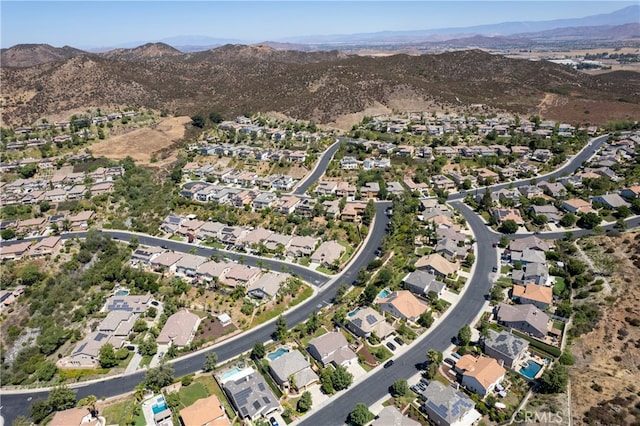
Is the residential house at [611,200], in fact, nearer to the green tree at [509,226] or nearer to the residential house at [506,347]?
the green tree at [509,226]

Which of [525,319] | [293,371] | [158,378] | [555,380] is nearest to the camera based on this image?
[555,380]

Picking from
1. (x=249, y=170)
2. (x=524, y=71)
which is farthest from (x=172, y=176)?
(x=524, y=71)

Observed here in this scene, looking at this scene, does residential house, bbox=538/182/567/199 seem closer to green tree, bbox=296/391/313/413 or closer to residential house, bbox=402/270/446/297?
residential house, bbox=402/270/446/297

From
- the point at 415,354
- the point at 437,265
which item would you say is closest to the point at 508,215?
the point at 437,265

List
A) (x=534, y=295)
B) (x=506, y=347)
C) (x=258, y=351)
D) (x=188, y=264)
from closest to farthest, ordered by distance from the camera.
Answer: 1. (x=506, y=347)
2. (x=258, y=351)
3. (x=534, y=295)
4. (x=188, y=264)

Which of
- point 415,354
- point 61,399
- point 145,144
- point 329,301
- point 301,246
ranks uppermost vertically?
point 145,144

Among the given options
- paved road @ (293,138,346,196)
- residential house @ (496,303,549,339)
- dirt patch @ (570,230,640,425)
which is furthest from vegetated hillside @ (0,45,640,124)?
dirt patch @ (570,230,640,425)

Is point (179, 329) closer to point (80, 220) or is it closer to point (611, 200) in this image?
point (80, 220)

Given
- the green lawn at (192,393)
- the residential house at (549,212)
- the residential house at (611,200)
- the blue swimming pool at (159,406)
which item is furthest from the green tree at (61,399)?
the residential house at (611,200)
